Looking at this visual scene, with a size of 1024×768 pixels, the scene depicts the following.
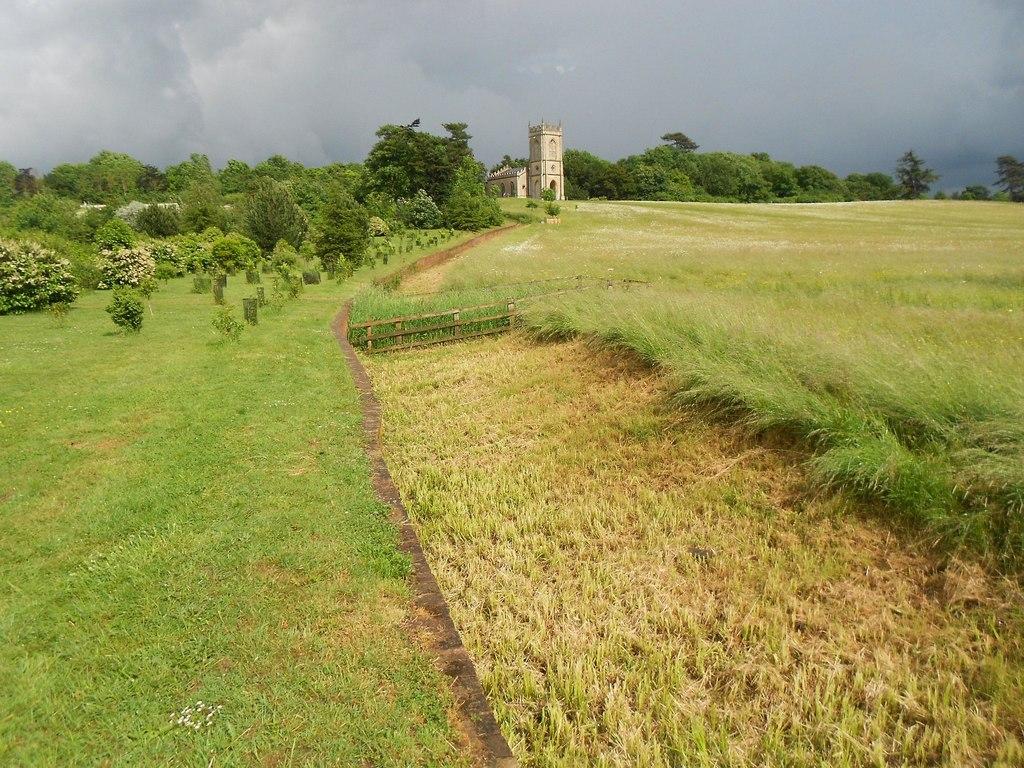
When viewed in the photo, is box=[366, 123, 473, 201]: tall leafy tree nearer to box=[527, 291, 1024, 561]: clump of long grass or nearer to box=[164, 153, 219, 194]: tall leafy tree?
box=[164, 153, 219, 194]: tall leafy tree

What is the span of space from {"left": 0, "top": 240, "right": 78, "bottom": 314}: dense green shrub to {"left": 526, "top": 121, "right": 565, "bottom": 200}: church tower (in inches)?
3122

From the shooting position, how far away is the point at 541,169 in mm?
89562

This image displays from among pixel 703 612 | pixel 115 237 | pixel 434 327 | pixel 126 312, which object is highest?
pixel 115 237

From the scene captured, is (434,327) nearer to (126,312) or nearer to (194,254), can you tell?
(126,312)

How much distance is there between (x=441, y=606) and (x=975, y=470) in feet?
14.5

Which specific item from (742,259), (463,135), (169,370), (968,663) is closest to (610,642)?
(968,663)

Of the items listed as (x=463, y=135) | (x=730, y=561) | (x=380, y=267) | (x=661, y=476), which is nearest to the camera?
(x=730, y=561)

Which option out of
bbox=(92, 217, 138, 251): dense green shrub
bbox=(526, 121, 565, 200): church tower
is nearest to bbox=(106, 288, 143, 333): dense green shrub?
bbox=(92, 217, 138, 251): dense green shrub

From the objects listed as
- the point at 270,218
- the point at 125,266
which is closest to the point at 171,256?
the point at 270,218

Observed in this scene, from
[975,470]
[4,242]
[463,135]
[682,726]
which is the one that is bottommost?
[682,726]

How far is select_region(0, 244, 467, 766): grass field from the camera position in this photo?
2902mm

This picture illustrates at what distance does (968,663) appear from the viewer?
3.43 meters

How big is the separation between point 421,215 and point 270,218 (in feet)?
64.9

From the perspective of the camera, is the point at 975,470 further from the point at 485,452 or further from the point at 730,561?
the point at 485,452
